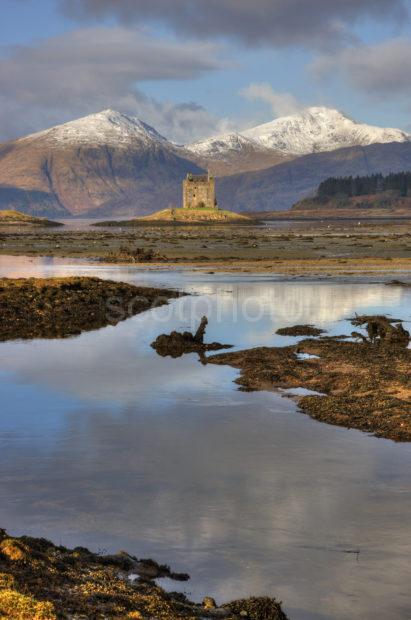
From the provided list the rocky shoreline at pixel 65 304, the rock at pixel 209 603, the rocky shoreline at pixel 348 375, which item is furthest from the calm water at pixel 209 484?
the rocky shoreline at pixel 65 304

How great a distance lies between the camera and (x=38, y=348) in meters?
25.7

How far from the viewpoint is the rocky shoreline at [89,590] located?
7785 mm

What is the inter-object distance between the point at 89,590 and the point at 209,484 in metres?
4.31

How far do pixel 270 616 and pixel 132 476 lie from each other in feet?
15.8

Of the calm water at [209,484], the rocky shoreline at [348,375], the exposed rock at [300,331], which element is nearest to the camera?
the calm water at [209,484]

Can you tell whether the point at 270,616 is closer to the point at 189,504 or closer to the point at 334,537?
the point at 334,537

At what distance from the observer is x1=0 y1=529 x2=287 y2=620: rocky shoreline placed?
779 cm

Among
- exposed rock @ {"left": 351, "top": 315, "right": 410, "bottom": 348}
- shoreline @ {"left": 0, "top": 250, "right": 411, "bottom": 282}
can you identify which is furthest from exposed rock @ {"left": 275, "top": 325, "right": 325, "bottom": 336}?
shoreline @ {"left": 0, "top": 250, "right": 411, "bottom": 282}

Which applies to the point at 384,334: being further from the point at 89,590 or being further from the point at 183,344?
the point at 89,590

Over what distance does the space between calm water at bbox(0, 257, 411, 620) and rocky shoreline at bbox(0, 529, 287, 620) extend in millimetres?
408

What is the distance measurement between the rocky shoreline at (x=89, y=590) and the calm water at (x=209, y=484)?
41 cm

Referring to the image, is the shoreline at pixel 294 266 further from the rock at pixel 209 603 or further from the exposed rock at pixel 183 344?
the rock at pixel 209 603

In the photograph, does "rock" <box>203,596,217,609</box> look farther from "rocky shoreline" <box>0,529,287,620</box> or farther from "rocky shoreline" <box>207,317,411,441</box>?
"rocky shoreline" <box>207,317,411,441</box>

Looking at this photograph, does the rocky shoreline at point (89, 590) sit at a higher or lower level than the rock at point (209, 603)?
higher
